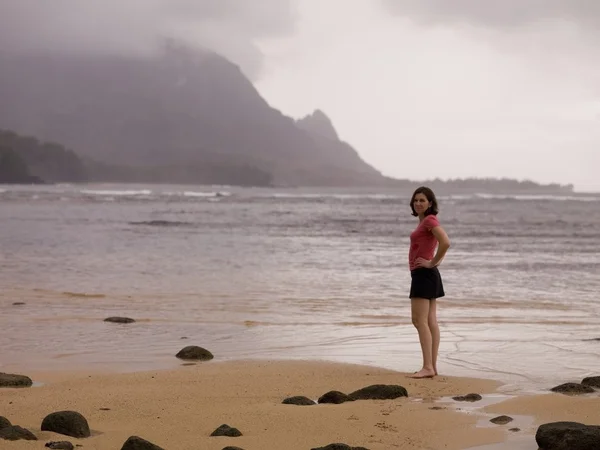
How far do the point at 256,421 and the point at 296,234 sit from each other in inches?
1094

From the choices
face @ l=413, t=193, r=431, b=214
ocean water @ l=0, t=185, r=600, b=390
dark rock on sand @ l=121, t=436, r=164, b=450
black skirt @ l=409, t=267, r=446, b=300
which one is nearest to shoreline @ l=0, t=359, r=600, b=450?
dark rock on sand @ l=121, t=436, r=164, b=450

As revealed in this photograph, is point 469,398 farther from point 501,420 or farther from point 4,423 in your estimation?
point 4,423

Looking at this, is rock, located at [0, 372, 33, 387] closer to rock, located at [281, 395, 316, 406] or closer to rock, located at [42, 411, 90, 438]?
rock, located at [42, 411, 90, 438]

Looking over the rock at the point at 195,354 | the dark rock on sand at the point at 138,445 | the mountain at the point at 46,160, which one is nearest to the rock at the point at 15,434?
the dark rock on sand at the point at 138,445

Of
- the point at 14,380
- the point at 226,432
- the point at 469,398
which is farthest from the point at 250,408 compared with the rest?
the point at 14,380

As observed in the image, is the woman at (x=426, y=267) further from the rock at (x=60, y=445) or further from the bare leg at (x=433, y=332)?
the rock at (x=60, y=445)

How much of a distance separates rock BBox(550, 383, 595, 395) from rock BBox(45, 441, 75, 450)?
3.90m

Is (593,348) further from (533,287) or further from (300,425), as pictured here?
(533,287)

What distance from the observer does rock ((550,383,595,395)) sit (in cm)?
692

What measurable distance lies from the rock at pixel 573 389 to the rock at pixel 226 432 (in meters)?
2.87

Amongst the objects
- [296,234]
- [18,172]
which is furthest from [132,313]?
[18,172]

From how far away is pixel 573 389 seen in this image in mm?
6953

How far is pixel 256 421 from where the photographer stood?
5941mm

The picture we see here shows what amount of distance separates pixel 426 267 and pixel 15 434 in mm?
4193
